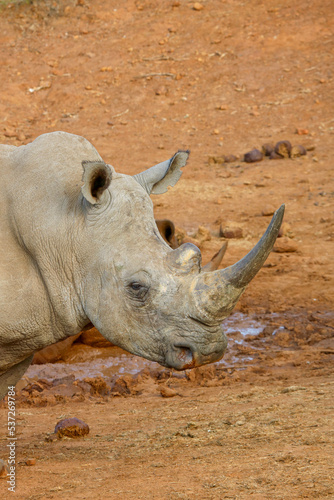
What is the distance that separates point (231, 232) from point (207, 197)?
2088mm

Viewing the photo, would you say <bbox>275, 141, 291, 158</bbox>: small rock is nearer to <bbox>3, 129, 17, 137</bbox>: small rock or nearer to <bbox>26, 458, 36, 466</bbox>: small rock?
<bbox>3, 129, 17, 137</bbox>: small rock

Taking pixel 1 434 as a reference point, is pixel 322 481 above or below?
below

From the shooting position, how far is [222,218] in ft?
40.7

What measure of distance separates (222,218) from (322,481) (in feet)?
28.0

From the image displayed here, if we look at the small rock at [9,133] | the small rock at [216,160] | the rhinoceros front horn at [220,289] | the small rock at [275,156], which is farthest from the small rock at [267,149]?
the rhinoceros front horn at [220,289]

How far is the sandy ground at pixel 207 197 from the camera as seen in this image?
187 inches

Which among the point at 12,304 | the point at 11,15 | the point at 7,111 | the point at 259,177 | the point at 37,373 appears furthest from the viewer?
the point at 11,15

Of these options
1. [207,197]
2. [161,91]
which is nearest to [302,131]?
[207,197]

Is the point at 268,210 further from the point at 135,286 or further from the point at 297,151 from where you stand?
the point at 135,286

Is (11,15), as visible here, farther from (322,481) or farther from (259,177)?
(322,481)

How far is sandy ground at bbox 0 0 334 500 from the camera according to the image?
4.75 m

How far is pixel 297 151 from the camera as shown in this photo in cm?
1479

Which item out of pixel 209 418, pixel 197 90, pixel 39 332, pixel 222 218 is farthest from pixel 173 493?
pixel 197 90

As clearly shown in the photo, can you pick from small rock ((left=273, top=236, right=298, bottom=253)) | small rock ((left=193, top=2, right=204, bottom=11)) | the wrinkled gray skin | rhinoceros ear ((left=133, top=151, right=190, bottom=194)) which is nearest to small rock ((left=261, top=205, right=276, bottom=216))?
small rock ((left=273, top=236, right=298, bottom=253))
